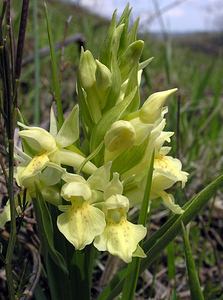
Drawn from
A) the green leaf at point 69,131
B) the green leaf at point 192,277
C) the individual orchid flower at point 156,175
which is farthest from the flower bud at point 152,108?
the green leaf at point 192,277

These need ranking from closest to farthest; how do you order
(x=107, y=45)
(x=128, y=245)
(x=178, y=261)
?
(x=128, y=245) → (x=107, y=45) → (x=178, y=261)

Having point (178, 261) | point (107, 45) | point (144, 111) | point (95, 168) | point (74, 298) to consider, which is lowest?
point (178, 261)

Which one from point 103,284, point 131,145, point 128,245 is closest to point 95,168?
point 131,145

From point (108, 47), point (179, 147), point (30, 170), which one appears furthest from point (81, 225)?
point (179, 147)

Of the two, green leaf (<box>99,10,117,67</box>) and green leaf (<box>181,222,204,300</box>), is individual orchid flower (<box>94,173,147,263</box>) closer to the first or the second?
green leaf (<box>181,222,204,300</box>)

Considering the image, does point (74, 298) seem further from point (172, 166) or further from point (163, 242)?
→ point (172, 166)

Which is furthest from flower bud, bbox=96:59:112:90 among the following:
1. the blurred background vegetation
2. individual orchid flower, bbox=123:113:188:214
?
the blurred background vegetation
